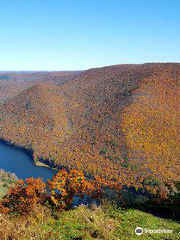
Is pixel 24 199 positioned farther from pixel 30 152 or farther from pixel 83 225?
pixel 30 152

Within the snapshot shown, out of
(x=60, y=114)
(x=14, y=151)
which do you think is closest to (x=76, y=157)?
(x=14, y=151)

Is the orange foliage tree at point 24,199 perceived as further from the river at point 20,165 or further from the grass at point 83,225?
the river at point 20,165

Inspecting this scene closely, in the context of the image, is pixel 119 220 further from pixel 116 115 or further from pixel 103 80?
pixel 103 80

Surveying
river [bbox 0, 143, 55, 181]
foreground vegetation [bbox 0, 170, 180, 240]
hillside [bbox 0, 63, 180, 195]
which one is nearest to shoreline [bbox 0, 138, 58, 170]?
river [bbox 0, 143, 55, 181]

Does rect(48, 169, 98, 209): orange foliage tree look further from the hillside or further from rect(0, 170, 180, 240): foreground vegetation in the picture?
the hillside

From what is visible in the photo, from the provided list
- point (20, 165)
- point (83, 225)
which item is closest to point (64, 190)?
point (83, 225)

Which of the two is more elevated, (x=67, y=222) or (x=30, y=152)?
(x=67, y=222)
